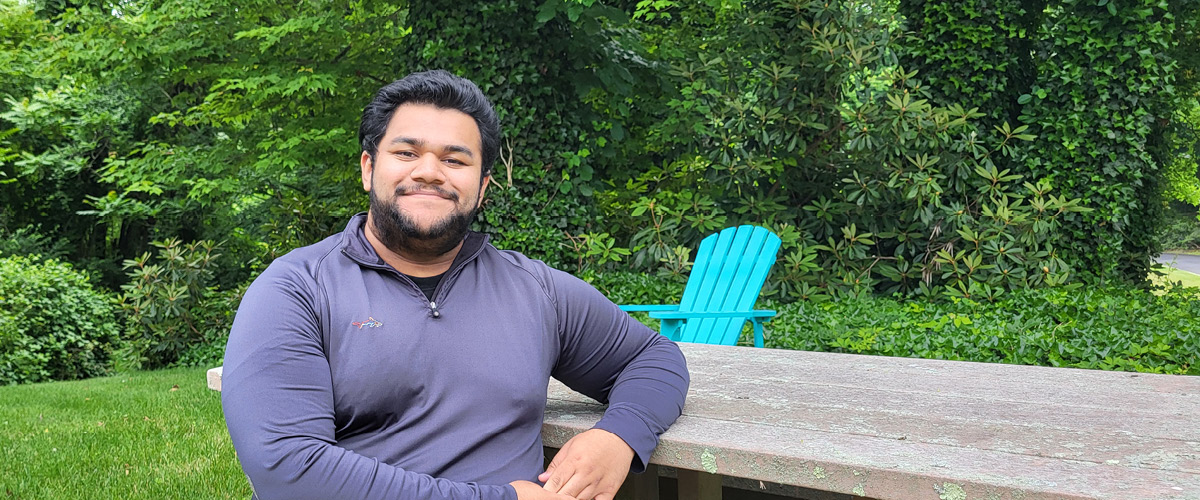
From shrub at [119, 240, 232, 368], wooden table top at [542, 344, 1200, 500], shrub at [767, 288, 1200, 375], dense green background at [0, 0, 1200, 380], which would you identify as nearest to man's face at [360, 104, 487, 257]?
wooden table top at [542, 344, 1200, 500]

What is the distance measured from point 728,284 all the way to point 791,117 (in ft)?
7.12

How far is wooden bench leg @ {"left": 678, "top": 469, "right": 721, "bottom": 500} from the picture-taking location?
5.62 feet

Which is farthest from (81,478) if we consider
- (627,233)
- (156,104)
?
(156,104)

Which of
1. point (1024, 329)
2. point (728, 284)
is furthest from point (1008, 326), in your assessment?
point (728, 284)

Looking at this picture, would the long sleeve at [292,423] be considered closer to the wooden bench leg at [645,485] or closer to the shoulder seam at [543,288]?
the shoulder seam at [543,288]

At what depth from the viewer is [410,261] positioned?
5.42ft

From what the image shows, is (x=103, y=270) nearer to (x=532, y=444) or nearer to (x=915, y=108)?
(x=915, y=108)

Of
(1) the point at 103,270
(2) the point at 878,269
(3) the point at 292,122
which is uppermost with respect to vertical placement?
(3) the point at 292,122

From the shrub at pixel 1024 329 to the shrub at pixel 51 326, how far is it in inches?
273

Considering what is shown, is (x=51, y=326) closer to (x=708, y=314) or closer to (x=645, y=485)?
(x=708, y=314)

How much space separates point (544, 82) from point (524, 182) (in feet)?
2.76

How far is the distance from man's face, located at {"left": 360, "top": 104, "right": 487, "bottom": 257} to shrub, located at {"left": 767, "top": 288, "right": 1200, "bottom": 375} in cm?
322

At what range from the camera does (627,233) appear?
8859 millimetres

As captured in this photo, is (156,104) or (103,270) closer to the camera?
(156,104)
